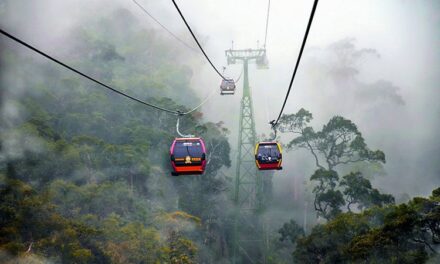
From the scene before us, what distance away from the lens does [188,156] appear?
48.3 ft

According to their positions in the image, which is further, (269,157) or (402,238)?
(402,238)

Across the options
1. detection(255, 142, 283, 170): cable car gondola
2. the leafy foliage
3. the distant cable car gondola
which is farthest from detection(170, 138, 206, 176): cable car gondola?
the distant cable car gondola

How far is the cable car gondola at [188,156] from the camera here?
1466cm

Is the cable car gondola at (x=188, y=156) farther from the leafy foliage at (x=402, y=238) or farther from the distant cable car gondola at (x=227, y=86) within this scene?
the distant cable car gondola at (x=227, y=86)

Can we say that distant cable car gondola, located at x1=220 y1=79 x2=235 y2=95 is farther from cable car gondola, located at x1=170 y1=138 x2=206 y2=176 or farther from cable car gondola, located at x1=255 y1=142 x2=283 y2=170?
cable car gondola, located at x1=170 y1=138 x2=206 y2=176

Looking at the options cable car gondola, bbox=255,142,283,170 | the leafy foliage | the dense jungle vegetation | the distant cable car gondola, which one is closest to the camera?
cable car gondola, bbox=255,142,283,170

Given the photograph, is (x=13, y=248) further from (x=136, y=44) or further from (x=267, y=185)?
(x=136, y=44)

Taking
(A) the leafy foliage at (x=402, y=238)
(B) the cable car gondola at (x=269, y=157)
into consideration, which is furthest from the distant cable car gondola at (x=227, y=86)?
(A) the leafy foliage at (x=402, y=238)

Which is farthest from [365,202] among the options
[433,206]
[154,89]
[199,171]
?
[154,89]

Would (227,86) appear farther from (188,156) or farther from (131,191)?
(188,156)

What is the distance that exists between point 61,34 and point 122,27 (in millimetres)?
21236

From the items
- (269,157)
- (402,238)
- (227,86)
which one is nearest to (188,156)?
(269,157)

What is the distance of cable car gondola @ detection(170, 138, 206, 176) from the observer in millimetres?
14656

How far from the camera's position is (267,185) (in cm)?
5878
